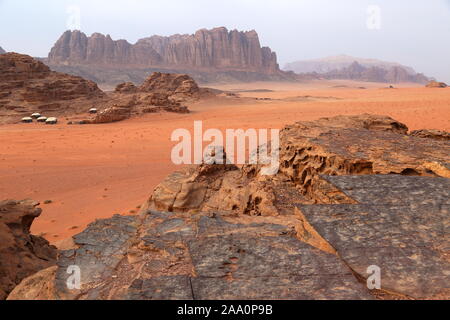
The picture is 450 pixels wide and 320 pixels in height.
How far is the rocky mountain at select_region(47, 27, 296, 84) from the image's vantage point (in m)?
93.1

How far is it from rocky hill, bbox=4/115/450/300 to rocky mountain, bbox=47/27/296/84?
292ft

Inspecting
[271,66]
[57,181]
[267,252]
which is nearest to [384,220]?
[267,252]

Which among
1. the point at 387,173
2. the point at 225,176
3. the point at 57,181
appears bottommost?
the point at 57,181

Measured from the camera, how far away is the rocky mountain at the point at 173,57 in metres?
93.1

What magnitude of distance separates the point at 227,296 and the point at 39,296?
1.52 metres

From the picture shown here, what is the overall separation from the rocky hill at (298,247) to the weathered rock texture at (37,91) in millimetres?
27713

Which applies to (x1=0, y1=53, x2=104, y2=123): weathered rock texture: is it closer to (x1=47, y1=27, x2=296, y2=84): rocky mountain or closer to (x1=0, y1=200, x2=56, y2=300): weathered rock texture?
(x1=0, y1=200, x2=56, y2=300): weathered rock texture

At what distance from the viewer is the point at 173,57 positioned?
111625 mm

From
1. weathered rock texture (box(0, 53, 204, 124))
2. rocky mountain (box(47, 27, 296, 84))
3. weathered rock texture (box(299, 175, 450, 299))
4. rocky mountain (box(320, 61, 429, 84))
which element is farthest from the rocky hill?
rocky mountain (box(320, 61, 429, 84))
